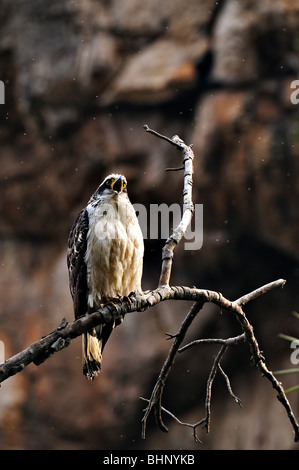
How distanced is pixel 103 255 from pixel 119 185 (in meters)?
0.25

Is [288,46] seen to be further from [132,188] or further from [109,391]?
[109,391]

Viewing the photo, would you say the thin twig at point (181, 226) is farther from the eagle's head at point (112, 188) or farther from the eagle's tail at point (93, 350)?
the eagle's tail at point (93, 350)

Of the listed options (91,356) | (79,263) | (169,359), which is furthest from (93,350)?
(169,359)

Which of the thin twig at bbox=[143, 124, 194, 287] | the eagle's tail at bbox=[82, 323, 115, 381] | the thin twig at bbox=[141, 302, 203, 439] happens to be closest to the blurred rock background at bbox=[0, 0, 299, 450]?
the eagle's tail at bbox=[82, 323, 115, 381]

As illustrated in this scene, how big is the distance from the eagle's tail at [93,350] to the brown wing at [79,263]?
9cm

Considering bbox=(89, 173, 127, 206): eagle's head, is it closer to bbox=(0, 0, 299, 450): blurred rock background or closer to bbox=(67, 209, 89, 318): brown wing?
bbox=(67, 209, 89, 318): brown wing

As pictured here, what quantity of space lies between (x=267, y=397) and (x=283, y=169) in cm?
163

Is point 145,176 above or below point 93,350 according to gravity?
above

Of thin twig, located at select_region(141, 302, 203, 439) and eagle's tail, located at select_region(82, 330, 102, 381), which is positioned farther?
eagle's tail, located at select_region(82, 330, 102, 381)

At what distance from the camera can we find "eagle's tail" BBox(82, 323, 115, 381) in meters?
1.90

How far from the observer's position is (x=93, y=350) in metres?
1.94

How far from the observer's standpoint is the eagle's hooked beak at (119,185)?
1.95m

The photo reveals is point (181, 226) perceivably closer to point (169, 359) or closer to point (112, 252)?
point (169, 359)

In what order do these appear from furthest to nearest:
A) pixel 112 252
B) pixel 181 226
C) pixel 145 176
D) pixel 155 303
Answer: pixel 145 176, pixel 112 252, pixel 181 226, pixel 155 303
